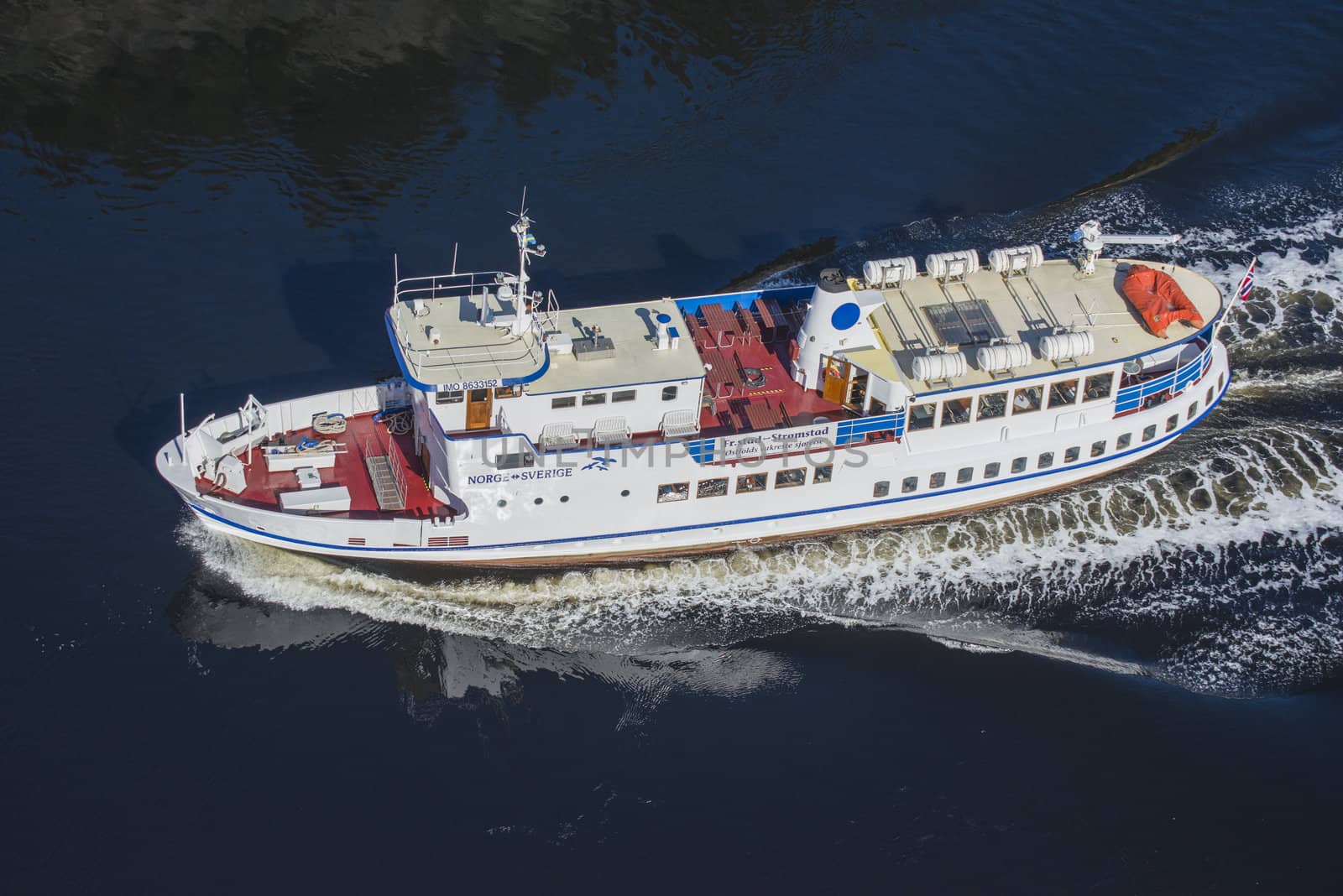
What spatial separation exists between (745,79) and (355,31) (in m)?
20.7

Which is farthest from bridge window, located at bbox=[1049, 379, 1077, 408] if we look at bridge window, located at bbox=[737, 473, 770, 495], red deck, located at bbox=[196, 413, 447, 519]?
red deck, located at bbox=[196, 413, 447, 519]

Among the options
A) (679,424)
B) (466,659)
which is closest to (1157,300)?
(679,424)

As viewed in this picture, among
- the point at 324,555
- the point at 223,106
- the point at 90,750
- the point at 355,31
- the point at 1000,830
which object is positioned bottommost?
the point at 1000,830

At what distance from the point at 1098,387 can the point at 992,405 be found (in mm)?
4378

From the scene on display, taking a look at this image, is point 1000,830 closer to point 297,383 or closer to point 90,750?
point 90,750

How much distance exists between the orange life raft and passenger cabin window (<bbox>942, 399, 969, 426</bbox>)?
7850 mm

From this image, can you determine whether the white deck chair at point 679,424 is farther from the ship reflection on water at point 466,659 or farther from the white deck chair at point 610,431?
the ship reflection on water at point 466,659

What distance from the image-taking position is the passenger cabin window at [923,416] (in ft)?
153

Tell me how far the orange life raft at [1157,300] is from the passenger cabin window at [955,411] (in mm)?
7850

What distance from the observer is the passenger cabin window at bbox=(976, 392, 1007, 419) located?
46938 mm

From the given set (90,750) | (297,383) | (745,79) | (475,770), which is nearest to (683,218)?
(745,79)

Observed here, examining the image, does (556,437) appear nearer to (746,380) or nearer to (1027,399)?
(746,380)

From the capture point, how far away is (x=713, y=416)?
152 ft

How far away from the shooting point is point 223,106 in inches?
2574
